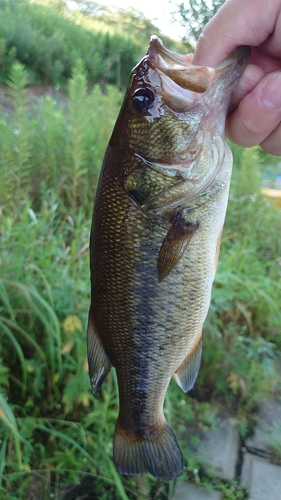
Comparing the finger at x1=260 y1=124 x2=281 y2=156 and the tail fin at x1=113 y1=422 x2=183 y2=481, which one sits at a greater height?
the finger at x1=260 y1=124 x2=281 y2=156

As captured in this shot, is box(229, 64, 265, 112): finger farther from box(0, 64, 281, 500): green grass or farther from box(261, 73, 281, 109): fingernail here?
box(0, 64, 281, 500): green grass

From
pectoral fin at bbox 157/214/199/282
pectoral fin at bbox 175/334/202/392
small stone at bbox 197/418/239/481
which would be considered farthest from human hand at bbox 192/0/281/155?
small stone at bbox 197/418/239/481

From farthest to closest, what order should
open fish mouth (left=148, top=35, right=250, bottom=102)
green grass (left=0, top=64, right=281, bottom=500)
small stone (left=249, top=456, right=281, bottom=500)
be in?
small stone (left=249, top=456, right=281, bottom=500) < green grass (left=0, top=64, right=281, bottom=500) < open fish mouth (left=148, top=35, right=250, bottom=102)

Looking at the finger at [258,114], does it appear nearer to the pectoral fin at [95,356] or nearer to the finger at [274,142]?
the finger at [274,142]

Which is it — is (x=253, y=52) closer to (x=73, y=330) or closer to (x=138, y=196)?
(x=138, y=196)

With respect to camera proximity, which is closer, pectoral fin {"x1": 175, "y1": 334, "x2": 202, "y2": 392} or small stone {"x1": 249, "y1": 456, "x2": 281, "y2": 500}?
pectoral fin {"x1": 175, "y1": 334, "x2": 202, "y2": 392}

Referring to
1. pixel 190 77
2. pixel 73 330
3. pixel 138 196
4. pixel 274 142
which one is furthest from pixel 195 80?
pixel 73 330

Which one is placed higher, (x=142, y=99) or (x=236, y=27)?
(x=236, y=27)
